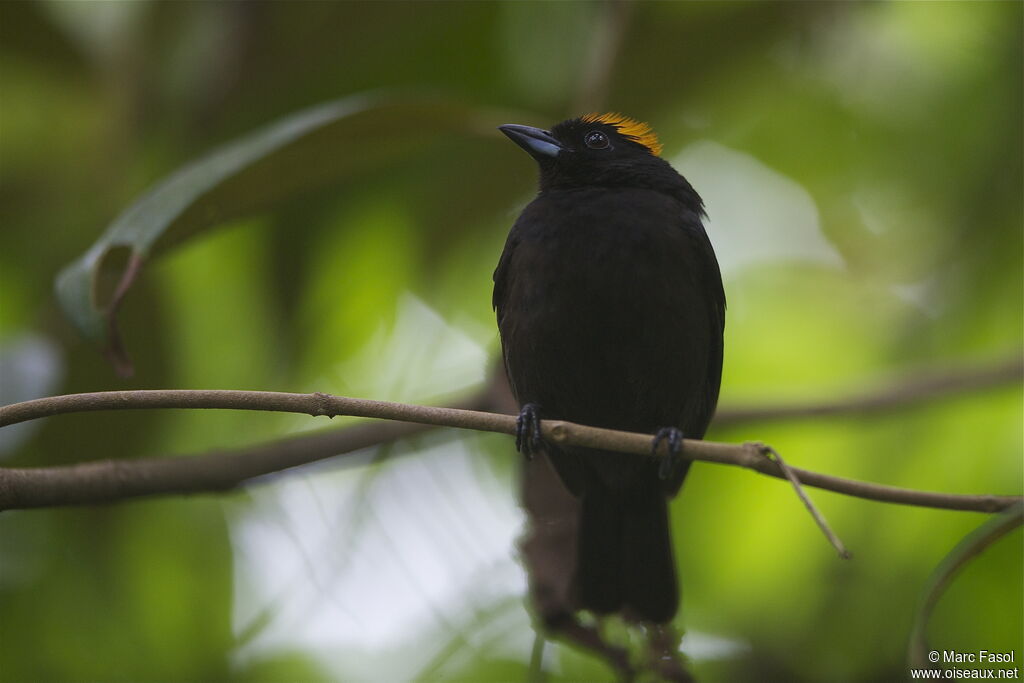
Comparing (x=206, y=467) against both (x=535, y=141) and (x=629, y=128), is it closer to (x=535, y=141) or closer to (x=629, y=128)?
(x=535, y=141)

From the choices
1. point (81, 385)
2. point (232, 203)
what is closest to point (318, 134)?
point (232, 203)

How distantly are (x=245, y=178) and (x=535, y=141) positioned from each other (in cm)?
Answer: 98

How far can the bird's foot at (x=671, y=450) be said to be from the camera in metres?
2.89

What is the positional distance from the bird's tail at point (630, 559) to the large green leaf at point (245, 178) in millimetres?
1356

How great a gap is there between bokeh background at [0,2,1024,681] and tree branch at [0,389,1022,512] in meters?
0.65

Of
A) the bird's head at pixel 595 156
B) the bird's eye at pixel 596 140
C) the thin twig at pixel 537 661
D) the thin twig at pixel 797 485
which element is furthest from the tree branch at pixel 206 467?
the bird's eye at pixel 596 140

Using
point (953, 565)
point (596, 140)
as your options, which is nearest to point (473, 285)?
point (596, 140)

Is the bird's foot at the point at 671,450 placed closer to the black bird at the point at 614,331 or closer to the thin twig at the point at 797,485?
the black bird at the point at 614,331

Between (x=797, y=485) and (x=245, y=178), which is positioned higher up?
(x=245, y=178)

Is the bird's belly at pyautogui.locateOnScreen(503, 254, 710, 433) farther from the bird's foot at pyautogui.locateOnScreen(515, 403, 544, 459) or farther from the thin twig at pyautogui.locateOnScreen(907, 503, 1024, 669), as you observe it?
the thin twig at pyautogui.locateOnScreen(907, 503, 1024, 669)

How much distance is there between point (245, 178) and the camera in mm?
3186

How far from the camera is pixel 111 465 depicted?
2781mm

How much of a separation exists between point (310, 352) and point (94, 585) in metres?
1.09

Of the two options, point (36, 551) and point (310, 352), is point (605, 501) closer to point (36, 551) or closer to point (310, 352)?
point (310, 352)
